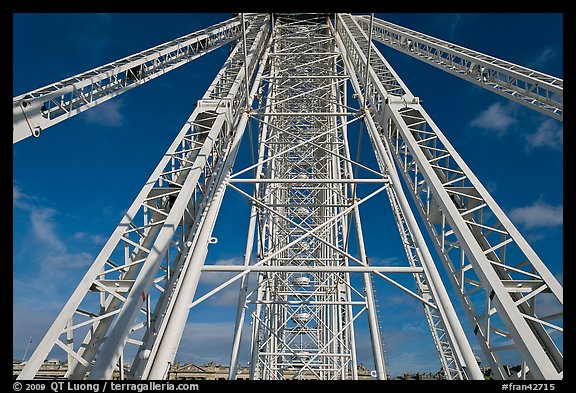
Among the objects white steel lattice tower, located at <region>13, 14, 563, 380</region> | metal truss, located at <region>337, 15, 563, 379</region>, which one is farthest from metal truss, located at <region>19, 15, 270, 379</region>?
metal truss, located at <region>337, 15, 563, 379</region>

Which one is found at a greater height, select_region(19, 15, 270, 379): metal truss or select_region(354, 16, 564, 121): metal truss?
select_region(354, 16, 564, 121): metal truss

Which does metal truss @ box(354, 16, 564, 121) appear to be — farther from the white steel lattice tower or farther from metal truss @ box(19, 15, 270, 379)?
metal truss @ box(19, 15, 270, 379)

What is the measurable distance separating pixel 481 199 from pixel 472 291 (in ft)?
5.61

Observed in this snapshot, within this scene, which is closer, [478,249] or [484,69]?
[478,249]

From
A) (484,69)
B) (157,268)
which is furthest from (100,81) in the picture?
(484,69)

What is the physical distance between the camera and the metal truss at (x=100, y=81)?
600cm

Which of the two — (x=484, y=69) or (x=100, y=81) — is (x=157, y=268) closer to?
(x=100, y=81)

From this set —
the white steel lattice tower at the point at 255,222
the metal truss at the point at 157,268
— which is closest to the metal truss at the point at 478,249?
the white steel lattice tower at the point at 255,222

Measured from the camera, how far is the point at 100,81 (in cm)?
816

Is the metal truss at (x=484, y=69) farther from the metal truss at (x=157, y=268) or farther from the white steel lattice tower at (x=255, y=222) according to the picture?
the metal truss at (x=157, y=268)

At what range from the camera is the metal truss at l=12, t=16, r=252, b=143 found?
600 centimetres

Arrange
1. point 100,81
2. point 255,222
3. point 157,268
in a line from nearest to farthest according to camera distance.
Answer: point 157,268 → point 100,81 → point 255,222
